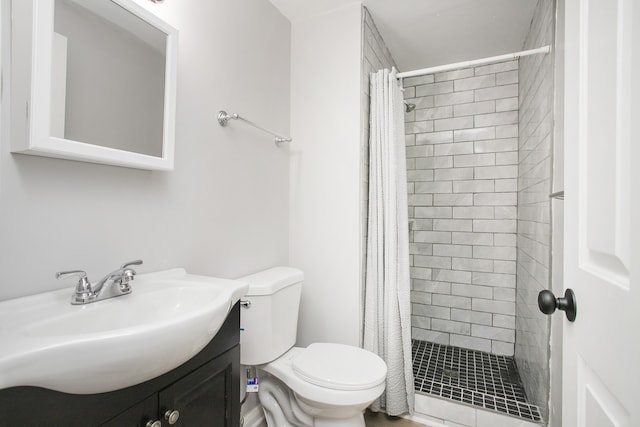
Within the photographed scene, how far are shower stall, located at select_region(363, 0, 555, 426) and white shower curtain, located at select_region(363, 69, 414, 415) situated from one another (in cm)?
19

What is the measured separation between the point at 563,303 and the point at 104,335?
0.97m

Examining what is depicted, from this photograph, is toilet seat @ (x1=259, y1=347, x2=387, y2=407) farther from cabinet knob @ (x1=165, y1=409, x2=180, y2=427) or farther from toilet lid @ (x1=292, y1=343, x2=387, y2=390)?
cabinet knob @ (x1=165, y1=409, x2=180, y2=427)

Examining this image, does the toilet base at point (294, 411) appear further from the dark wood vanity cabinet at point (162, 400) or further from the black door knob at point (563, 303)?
the black door knob at point (563, 303)

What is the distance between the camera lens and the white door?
17.9 inches

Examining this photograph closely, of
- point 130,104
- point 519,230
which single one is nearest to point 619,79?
point 130,104

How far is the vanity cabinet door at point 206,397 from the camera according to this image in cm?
86

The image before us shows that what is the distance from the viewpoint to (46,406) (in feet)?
1.99

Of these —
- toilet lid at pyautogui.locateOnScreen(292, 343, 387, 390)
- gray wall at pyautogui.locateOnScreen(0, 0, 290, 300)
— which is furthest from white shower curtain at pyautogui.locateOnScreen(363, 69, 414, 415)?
gray wall at pyautogui.locateOnScreen(0, 0, 290, 300)

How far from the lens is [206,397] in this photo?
98 centimetres

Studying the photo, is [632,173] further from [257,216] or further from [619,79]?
[257,216]

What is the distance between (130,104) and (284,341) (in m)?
1.23

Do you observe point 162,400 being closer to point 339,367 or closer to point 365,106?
point 339,367

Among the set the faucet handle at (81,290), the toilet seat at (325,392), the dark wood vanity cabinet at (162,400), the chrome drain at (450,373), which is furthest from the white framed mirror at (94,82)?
the chrome drain at (450,373)

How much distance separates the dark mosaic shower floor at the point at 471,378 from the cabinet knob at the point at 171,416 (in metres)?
1.50
